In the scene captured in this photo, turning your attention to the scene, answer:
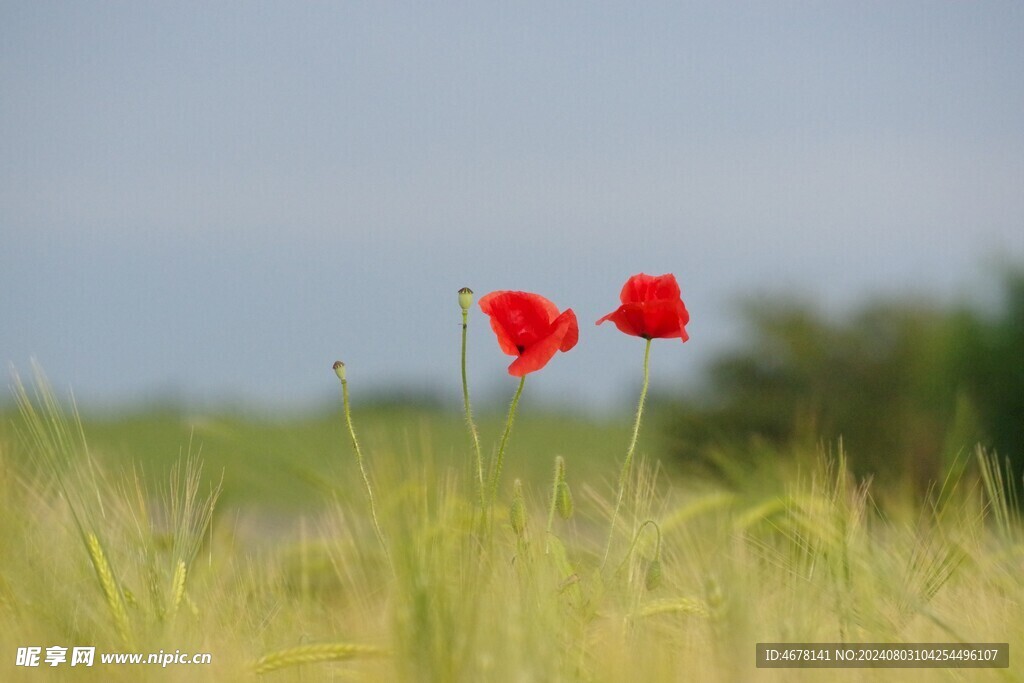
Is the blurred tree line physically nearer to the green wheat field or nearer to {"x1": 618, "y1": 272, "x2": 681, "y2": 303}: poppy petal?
the green wheat field

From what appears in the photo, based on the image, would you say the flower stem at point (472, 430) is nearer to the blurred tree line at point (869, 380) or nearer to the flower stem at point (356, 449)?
the flower stem at point (356, 449)

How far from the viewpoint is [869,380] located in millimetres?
3760

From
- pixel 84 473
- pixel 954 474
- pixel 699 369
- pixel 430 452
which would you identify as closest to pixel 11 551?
pixel 84 473

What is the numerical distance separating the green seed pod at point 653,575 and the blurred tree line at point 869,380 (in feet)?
8.16

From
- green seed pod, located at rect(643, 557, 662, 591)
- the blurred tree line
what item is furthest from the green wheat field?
the blurred tree line

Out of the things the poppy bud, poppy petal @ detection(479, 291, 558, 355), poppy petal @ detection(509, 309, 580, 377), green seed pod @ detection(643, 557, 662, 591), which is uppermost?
the poppy bud

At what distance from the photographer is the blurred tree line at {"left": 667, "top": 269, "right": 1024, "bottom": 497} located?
12.0ft

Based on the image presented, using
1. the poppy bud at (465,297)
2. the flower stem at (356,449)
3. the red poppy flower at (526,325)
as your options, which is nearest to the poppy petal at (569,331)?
the red poppy flower at (526,325)

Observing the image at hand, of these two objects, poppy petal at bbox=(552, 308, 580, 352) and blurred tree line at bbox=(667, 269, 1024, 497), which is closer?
poppy petal at bbox=(552, 308, 580, 352)

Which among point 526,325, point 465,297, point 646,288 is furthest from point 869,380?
point 465,297

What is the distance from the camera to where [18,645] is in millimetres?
1037

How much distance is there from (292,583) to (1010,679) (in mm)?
896

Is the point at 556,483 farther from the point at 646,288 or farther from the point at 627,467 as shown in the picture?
the point at 646,288

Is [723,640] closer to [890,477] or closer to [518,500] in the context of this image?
[518,500]
